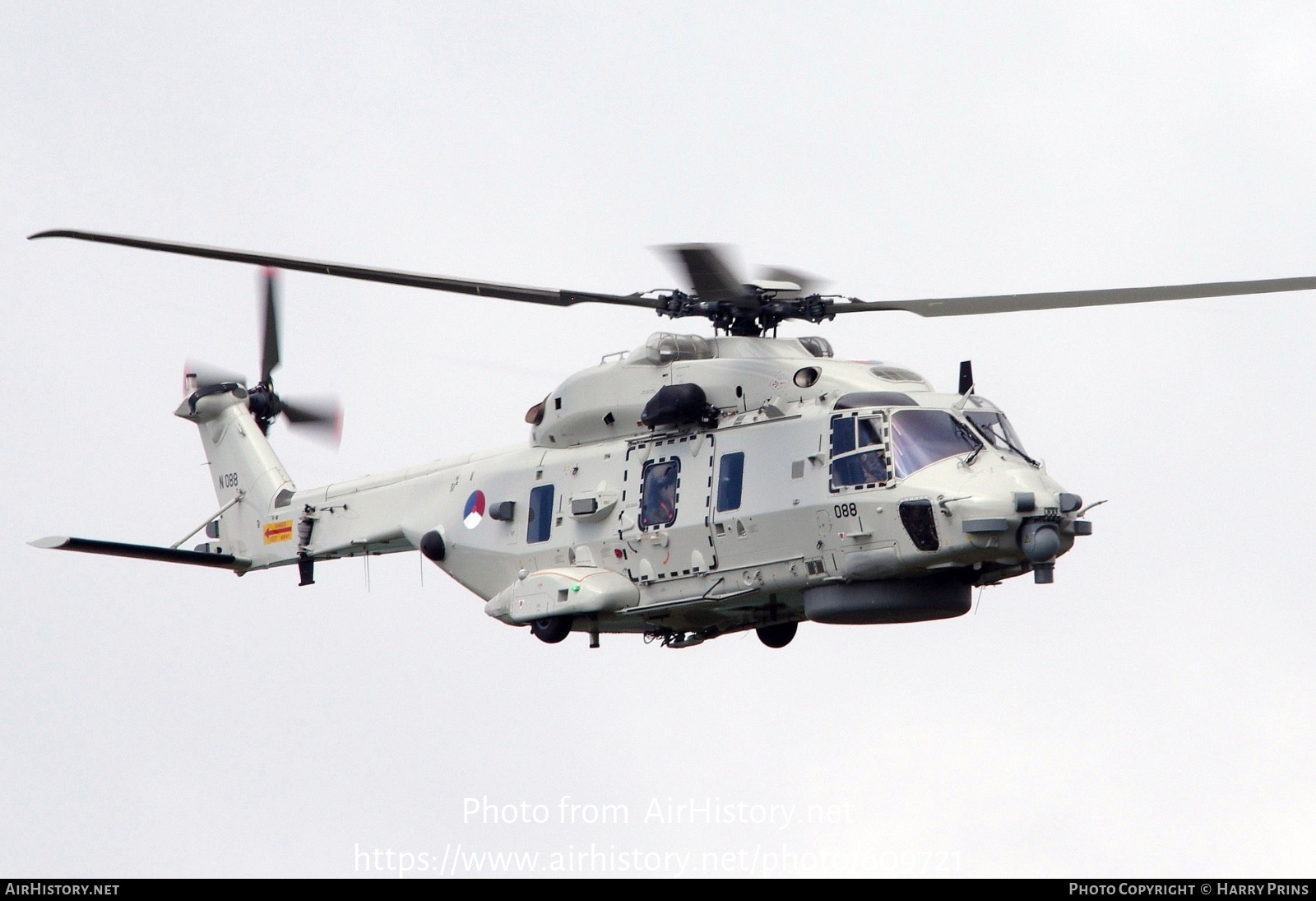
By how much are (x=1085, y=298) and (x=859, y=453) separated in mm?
3241

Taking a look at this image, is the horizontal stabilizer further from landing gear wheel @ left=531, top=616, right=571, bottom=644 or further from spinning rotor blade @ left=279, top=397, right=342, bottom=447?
landing gear wheel @ left=531, top=616, right=571, bottom=644

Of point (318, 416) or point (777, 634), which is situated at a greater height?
point (318, 416)

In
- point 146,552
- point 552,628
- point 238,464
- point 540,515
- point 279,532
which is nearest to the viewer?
point 552,628

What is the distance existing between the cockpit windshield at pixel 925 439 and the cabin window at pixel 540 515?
5.15m

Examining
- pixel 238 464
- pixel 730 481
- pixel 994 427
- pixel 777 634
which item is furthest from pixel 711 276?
pixel 238 464

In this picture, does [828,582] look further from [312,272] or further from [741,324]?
[312,272]

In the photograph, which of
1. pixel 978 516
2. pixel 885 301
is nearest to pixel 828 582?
pixel 978 516

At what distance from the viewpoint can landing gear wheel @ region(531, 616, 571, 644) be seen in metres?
24.6

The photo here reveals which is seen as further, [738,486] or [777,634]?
[777,634]

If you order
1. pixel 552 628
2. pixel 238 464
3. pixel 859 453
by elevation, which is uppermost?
pixel 238 464

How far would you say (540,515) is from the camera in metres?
25.7

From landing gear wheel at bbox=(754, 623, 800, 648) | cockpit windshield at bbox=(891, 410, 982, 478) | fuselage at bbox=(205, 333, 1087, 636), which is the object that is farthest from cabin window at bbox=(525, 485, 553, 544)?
cockpit windshield at bbox=(891, 410, 982, 478)

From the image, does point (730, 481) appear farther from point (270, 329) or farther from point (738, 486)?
point (270, 329)

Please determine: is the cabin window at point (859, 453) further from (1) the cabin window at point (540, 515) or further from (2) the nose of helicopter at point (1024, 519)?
(1) the cabin window at point (540, 515)
